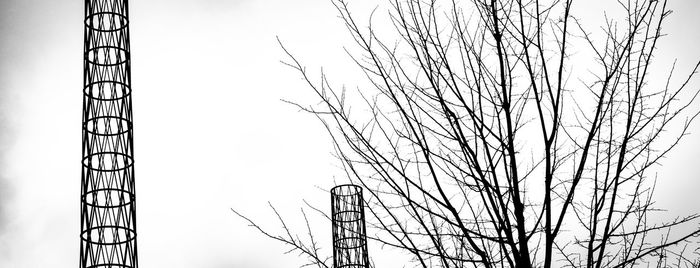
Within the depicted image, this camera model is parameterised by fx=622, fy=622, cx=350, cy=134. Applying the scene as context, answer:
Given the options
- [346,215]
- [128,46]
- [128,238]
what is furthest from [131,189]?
[346,215]

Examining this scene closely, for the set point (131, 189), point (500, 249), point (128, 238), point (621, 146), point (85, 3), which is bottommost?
point (500, 249)

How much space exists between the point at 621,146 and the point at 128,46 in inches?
324

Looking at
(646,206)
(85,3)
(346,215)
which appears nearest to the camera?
(646,206)

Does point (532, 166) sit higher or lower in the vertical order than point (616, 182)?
higher

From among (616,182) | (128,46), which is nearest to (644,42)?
(616,182)

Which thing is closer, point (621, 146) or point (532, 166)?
point (621, 146)

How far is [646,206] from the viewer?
407cm

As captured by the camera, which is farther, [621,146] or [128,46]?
[128,46]

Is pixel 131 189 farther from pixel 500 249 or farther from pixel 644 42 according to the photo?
pixel 644 42

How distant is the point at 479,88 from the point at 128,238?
667cm

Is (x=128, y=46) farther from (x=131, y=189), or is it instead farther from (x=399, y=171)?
(x=399, y=171)

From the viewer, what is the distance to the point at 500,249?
366 centimetres

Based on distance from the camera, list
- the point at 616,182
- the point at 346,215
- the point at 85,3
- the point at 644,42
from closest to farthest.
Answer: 1. the point at 616,182
2. the point at 644,42
3. the point at 85,3
4. the point at 346,215

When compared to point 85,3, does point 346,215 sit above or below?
below
